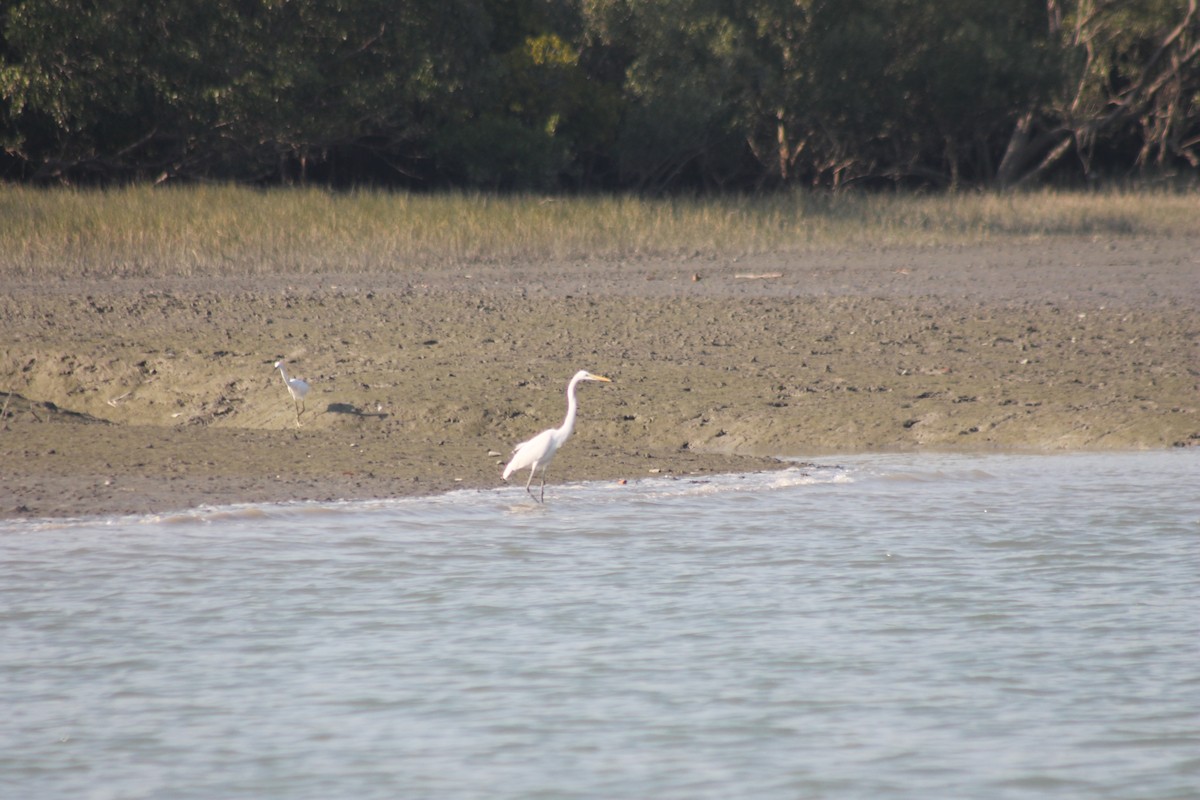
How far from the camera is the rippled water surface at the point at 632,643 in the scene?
440cm

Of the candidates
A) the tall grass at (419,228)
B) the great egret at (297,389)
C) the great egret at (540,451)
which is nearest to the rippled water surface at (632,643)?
the great egret at (540,451)

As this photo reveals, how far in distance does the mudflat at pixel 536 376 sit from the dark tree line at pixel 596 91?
30.2 feet

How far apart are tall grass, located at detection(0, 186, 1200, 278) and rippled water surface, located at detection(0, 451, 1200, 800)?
8185 millimetres

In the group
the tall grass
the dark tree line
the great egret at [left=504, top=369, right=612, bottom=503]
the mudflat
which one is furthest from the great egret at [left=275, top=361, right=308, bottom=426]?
the dark tree line

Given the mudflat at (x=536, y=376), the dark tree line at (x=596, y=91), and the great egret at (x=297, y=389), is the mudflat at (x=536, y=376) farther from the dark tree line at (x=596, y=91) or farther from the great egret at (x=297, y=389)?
the dark tree line at (x=596, y=91)

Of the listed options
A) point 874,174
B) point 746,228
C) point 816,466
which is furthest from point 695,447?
point 874,174

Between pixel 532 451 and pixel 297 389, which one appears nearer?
pixel 532 451

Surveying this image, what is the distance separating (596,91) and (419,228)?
12.0 meters

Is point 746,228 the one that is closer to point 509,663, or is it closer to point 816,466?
point 816,466

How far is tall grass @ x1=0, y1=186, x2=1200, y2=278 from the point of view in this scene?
598 inches

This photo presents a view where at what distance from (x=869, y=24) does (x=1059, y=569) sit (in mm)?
24084

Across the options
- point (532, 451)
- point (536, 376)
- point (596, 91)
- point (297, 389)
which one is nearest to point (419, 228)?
point (536, 376)

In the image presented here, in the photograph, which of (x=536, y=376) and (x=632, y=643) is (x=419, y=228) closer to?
(x=536, y=376)

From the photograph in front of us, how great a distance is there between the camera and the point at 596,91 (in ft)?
92.7
